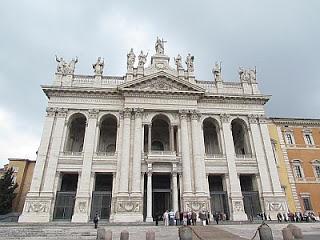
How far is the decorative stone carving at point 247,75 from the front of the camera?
103ft

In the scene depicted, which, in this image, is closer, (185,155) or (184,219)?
(184,219)

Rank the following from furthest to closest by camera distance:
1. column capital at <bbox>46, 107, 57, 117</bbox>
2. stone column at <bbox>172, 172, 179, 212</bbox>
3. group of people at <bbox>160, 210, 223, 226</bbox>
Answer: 1. column capital at <bbox>46, 107, 57, 117</bbox>
2. stone column at <bbox>172, 172, 179, 212</bbox>
3. group of people at <bbox>160, 210, 223, 226</bbox>

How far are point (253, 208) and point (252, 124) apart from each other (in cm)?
895

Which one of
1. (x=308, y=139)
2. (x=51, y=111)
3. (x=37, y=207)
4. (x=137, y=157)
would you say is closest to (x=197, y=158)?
(x=137, y=157)

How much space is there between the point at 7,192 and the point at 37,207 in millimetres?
7818

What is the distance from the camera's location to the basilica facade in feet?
78.2

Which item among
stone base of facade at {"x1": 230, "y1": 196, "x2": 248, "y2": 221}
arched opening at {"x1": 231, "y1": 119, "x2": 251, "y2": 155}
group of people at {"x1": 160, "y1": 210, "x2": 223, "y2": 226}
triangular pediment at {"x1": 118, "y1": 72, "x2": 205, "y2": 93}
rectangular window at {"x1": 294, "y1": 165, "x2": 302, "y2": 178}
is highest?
triangular pediment at {"x1": 118, "y1": 72, "x2": 205, "y2": 93}

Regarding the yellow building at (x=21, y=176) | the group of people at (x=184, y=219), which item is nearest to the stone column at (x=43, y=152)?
the yellow building at (x=21, y=176)

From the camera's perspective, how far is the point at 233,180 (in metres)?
25.8

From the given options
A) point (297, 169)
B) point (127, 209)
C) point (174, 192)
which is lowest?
point (127, 209)

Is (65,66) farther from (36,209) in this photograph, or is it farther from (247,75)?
(247,75)

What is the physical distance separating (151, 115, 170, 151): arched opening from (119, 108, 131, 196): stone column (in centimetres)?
378

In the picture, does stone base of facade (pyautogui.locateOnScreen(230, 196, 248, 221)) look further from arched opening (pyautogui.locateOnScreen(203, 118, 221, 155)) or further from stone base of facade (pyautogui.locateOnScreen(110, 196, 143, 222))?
stone base of facade (pyautogui.locateOnScreen(110, 196, 143, 222))

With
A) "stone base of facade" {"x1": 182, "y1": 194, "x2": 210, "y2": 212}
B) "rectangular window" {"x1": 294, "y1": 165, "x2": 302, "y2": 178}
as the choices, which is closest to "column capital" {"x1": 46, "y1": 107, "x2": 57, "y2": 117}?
"stone base of facade" {"x1": 182, "y1": 194, "x2": 210, "y2": 212}
